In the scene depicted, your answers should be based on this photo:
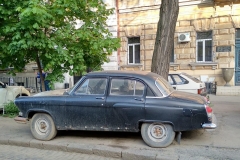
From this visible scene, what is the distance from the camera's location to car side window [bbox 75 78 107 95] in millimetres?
4781

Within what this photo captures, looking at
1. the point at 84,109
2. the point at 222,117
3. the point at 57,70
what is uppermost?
the point at 57,70

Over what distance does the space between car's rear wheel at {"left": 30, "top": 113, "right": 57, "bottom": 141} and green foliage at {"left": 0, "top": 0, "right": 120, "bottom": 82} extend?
6.03 ft

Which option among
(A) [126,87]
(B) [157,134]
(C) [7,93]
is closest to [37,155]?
(A) [126,87]

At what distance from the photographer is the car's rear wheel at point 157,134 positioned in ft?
14.3

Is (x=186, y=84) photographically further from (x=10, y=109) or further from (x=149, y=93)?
(x=10, y=109)

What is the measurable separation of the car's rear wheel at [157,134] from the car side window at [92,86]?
1192 mm

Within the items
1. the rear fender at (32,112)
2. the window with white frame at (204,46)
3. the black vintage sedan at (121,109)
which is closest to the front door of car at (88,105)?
the black vintage sedan at (121,109)

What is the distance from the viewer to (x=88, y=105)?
15.3ft

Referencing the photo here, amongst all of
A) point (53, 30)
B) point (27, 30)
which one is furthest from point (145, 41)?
point (27, 30)

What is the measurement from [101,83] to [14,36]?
2935 mm

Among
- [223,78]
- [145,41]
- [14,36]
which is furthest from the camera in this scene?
[145,41]

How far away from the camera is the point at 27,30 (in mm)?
5938

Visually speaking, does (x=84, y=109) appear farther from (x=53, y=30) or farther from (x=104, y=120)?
(x=53, y=30)

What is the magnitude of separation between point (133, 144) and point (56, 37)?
12.7ft
